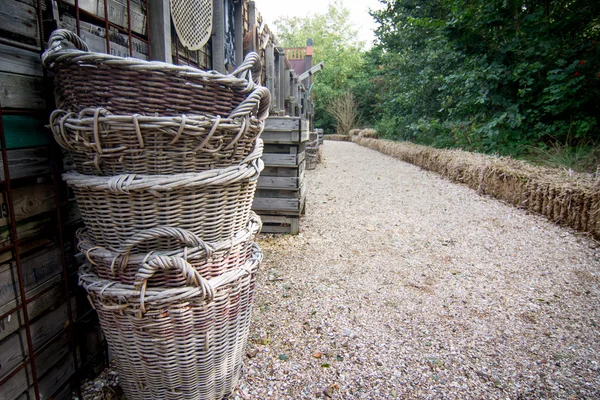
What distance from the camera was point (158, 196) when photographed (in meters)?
1.03

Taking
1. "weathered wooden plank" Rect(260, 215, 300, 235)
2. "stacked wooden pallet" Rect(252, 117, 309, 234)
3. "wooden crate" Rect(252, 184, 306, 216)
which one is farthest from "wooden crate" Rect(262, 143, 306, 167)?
"weathered wooden plank" Rect(260, 215, 300, 235)

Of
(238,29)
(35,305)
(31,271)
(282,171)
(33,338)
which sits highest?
(238,29)

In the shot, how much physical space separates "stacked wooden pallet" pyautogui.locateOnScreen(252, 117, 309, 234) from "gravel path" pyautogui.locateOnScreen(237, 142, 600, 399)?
7.9 inches

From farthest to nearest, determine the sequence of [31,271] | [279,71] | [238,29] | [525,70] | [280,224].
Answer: [525,70], [279,71], [280,224], [238,29], [31,271]

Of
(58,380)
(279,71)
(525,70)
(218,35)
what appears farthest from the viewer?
(525,70)

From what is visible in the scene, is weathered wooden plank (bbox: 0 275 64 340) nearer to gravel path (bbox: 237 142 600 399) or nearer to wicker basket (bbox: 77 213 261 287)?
wicker basket (bbox: 77 213 261 287)

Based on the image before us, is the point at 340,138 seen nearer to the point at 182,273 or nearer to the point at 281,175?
the point at 281,175

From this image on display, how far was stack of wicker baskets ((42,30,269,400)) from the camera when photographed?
38.6 inches

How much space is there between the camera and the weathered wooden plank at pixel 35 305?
1.03m

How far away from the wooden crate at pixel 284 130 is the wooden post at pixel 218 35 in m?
0.70

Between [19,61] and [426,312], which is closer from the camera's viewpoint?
[19,61]

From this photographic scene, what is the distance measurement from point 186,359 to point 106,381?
53 centimetres

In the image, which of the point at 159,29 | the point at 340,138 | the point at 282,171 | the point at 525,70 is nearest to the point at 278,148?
the point at 282,171

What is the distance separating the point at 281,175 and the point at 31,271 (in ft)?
7.68
